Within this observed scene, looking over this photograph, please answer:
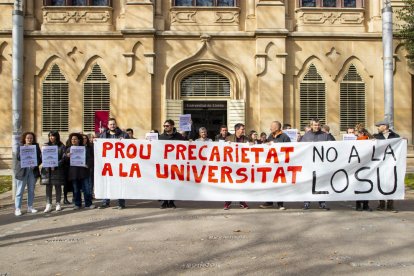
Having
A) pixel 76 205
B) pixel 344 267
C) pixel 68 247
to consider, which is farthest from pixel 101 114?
pixel 344 267

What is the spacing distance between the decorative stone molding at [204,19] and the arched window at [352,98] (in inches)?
223

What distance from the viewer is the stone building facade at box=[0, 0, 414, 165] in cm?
2233

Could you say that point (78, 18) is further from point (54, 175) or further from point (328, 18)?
point (54, 175)

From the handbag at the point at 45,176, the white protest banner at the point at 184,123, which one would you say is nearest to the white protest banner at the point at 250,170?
the handbag at the point at 45,176

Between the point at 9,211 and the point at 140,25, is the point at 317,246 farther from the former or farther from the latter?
the point at 140,25

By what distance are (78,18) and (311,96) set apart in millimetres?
11162

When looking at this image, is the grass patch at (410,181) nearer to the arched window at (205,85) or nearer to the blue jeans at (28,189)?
the arched window at (205,85)

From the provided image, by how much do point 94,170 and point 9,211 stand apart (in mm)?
2153

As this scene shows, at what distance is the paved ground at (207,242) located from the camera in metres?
6.05

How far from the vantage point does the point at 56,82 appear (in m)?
22.8

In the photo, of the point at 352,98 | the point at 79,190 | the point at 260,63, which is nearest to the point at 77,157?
the point at 79,190

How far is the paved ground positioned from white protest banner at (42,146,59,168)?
1.12m

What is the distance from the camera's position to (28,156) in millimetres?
10992

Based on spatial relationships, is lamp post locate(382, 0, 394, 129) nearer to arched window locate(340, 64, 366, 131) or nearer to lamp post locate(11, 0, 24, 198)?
arched window locate(340, 64, 366, 131)
